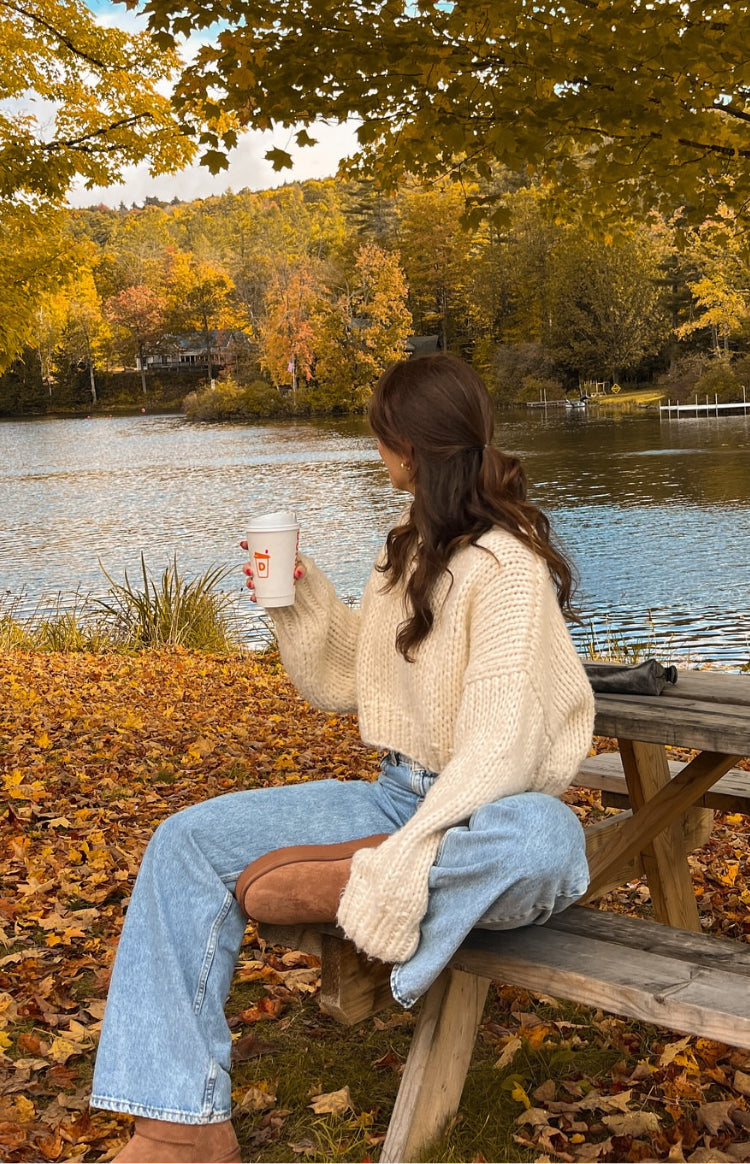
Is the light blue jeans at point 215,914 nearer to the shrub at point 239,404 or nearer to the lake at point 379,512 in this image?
the lake at point 379,512

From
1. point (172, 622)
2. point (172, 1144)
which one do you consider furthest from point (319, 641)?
point (172, 622)

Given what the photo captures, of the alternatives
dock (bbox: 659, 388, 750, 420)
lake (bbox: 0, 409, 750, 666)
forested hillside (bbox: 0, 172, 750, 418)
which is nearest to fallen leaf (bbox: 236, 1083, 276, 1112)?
lake (bbox: 0, 409, 750, 666)

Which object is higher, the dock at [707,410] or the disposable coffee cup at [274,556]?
the disposable coffee cup at [274,556]

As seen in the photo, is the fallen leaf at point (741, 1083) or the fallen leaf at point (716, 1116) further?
the fallen leaf at point (741, 1083)

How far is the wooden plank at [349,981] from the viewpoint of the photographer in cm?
225

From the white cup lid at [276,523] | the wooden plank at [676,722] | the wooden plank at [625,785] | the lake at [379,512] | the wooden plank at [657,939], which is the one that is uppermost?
the white cup lid at [276,523]

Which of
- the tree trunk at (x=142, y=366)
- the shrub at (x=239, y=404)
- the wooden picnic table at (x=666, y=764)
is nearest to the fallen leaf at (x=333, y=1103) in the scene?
the wooden picnic table at (x=666, y=764)

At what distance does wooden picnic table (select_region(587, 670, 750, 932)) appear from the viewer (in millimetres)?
2600

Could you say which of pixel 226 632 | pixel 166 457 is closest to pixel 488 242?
pixel 166 457

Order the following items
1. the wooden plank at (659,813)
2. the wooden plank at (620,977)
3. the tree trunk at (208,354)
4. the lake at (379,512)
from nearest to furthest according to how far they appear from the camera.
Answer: the wooden plank at (620,977)
the wooden plank at (659,813)
the lake at (379,512)
the tree trunk at (208,354)

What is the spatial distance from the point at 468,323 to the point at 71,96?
61892 mm

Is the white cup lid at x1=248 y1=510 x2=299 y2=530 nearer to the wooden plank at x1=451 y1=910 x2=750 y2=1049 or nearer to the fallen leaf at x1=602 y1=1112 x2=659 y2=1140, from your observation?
the wooden plank at x1=451 y1=910 x2=750 y2=1049

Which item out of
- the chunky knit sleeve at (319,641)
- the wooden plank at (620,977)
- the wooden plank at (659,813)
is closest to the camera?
the wooden plank at (620,977)

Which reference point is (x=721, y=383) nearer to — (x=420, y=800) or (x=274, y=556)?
(x=274, y=556)
